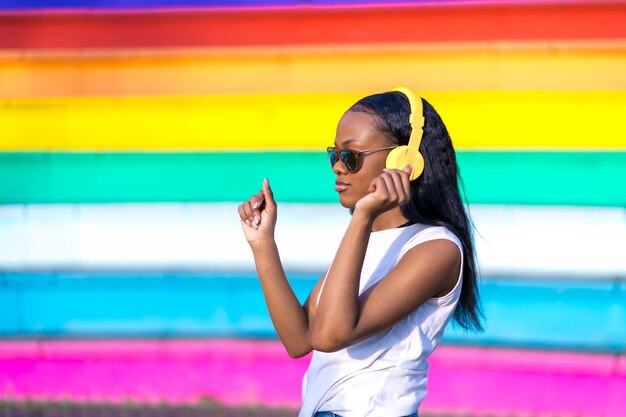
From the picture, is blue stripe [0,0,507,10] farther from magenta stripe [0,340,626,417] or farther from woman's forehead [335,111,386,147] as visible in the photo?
woman's forehead [335,111,386,147]

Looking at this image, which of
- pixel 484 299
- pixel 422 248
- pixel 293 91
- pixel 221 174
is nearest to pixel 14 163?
pixel 221 174

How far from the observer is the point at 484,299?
2.71 metres

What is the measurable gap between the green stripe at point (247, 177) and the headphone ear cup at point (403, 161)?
1.43 metres

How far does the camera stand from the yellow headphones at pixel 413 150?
4.29 ft

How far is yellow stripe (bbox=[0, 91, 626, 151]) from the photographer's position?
2.70m

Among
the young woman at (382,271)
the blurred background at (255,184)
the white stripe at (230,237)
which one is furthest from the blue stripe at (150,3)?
the young woman at (382,271)

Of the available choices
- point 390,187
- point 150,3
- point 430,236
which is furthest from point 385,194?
point 150,3

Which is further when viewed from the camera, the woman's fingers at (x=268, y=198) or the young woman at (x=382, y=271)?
the woman's fingers at (x=268, y=198)

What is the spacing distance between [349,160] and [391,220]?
0.12 m

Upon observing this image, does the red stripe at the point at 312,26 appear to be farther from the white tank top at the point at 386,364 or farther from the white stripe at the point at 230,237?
the white tank top at the point at 386,364

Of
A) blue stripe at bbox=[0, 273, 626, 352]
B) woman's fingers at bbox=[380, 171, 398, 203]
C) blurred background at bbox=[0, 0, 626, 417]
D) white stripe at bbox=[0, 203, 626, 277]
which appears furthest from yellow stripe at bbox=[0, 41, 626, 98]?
woman's fingers at bbox=[380, 171, 398, 203]

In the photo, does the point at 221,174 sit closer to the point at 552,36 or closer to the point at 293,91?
the point at 293,91

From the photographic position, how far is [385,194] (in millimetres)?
1168

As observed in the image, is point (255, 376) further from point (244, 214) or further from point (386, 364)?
point (386, 364)
